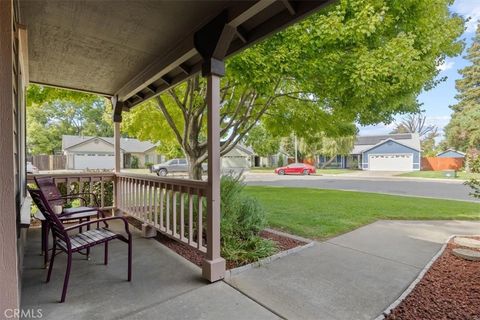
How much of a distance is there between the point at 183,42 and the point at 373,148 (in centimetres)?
2946

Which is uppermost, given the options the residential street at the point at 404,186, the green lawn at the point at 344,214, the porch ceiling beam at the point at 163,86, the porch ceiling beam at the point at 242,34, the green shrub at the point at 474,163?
the porch ceiling beam at the point at 242,34

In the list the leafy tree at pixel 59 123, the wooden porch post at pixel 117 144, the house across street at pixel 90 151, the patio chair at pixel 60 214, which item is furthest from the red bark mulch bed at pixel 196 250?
the house across street at pixel 90 151

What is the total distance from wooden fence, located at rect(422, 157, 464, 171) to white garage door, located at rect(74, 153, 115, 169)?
103 ft

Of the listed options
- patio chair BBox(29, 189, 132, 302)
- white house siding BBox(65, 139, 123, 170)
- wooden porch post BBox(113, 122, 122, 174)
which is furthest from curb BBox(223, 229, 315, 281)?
white house siding BBox(65, 139, 123, 170)

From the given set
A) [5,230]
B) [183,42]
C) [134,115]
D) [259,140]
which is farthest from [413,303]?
[259,140]

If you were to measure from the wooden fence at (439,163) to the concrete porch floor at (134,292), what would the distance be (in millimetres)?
29412

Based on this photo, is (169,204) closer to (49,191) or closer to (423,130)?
(49,191)

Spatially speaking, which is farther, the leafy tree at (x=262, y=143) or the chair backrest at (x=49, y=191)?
the leafy tree at (x=262, y=143)

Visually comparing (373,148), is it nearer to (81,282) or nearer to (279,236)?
(279,236)

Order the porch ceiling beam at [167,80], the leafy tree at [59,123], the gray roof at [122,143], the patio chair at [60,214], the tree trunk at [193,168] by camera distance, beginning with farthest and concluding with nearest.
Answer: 1. the leafy tree at [59,123]
2. the gray roof at [122,143]
3. the tree trunk at [193,168]
4. the porch ceiling beam at [167,80]
5. the patio chair at [60,214]

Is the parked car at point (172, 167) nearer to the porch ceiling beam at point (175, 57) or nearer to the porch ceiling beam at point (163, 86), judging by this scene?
the porch ceiling beam at point (163, 86)

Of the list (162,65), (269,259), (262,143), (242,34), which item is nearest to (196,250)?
(269,259)

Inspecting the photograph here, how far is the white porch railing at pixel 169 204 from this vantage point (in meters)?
3.21

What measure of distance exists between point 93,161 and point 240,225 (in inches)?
1036
